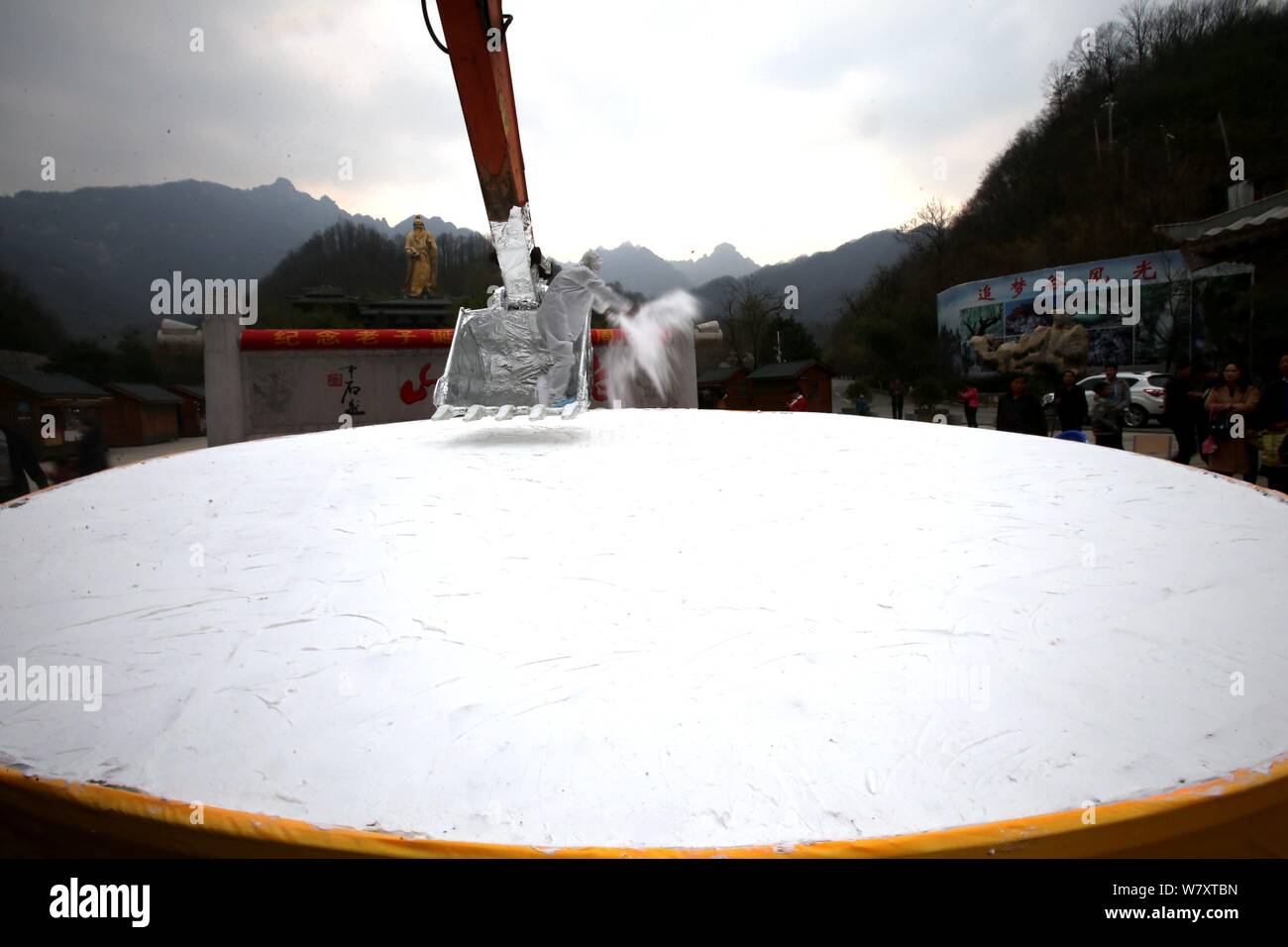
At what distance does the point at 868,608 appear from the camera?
1640mm

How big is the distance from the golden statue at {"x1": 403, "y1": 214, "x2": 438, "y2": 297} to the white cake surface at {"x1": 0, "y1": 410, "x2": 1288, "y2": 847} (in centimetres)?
1128

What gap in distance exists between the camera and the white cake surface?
1177 millimetres

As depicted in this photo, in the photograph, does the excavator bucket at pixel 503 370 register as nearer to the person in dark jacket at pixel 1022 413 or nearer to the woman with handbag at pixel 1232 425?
the person in dark jacket at pixel 1022 413

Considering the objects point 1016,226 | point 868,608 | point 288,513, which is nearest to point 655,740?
point 868,608

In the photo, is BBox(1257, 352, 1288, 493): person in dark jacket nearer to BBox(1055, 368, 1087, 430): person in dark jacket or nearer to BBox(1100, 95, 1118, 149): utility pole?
BBox(1055, 368, 1087, 430): person in dark jacket

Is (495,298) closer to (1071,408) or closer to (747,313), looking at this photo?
(1071,408)
